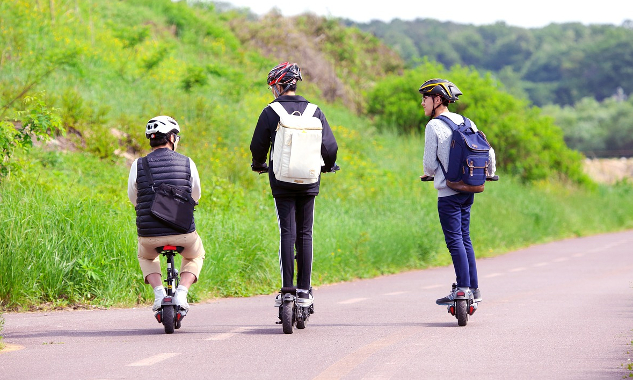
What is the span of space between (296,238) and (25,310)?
342 centimetres

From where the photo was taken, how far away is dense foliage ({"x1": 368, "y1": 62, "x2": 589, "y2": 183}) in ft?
112

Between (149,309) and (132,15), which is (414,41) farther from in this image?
(149,309)

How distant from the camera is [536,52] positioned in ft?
525

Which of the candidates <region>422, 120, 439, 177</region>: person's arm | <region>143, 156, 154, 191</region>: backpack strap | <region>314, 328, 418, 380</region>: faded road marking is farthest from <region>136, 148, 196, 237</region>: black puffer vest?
<region>422, 120, 439, 177</region>: person's arm

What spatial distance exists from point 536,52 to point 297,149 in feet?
515

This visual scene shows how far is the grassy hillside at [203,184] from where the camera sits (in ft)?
36.6

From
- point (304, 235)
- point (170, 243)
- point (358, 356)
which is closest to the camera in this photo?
point (358, 356)

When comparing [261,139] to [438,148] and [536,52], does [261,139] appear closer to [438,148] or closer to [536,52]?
[438,148]

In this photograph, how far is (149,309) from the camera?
1071 cm

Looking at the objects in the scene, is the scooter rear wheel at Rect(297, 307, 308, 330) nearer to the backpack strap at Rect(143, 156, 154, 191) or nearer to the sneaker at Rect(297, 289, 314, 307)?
the sneaker at Rect(297, 289, 314, 307)

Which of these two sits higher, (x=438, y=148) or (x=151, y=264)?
(x=438, y=148)

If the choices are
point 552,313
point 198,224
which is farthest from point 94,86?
point 552,313

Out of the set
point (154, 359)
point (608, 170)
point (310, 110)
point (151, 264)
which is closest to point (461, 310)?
point (310, 110)

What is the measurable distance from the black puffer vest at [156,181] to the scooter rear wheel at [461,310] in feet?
8.08
